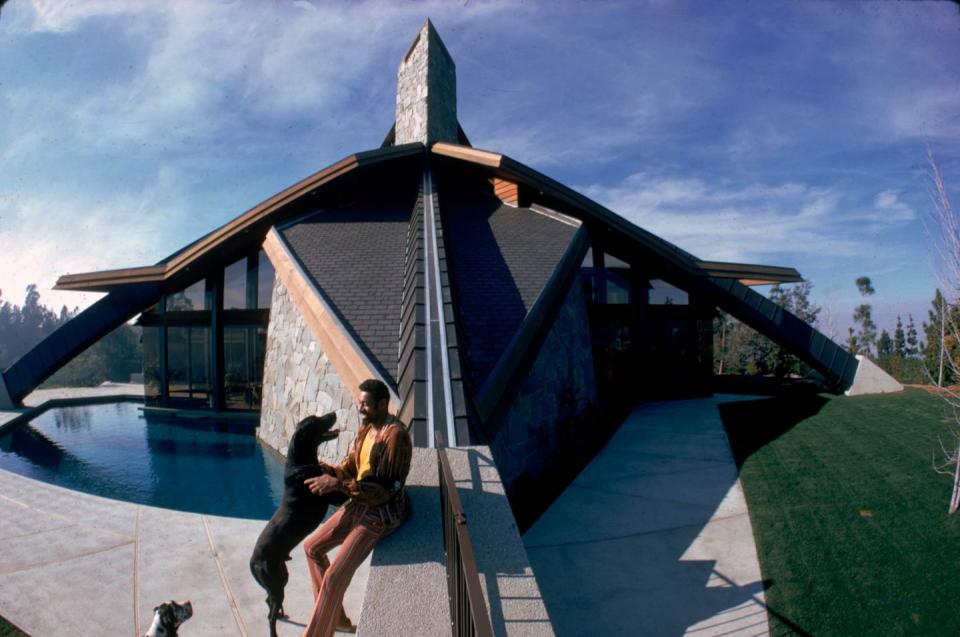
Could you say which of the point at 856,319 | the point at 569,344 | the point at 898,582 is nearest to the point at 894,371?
the point at 569,344

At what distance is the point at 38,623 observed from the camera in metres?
3.96

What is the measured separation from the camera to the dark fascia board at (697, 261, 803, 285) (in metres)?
13.4

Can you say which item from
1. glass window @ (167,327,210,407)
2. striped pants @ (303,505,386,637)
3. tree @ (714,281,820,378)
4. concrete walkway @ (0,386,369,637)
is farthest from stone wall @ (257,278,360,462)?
tree @ (714,281,820,378)

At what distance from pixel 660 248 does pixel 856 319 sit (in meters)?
49.5

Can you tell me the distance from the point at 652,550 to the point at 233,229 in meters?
12.3

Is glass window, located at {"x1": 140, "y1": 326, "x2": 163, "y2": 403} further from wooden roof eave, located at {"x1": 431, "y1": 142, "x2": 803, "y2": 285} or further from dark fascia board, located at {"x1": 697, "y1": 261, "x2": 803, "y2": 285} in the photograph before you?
dark fascia board, located at {"x1": 697, "y1": 261, "x2": 803, "y2": 285}

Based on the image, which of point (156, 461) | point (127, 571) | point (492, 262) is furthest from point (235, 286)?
point (127, 571)

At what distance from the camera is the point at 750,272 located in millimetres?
13461

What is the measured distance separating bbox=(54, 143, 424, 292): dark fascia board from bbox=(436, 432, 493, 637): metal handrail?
10829 mm

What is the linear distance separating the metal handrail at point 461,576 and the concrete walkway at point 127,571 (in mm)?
1560

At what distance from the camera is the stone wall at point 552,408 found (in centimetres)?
705

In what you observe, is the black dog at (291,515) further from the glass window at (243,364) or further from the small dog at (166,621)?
the glass window at (243,364)

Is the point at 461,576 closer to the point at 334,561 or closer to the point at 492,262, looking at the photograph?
the point at 334,561

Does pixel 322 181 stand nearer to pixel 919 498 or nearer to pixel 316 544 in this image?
pixel 316 544
